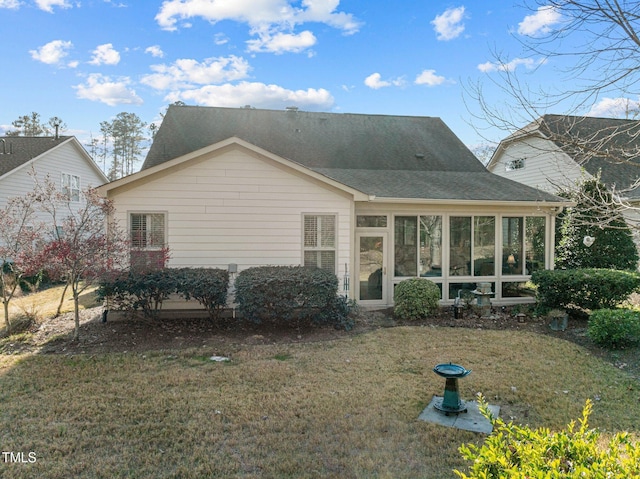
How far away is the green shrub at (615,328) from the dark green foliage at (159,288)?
22.9ft

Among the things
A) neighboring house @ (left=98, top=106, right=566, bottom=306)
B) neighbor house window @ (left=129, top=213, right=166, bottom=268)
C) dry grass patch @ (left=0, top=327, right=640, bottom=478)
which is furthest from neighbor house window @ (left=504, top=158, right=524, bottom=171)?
neighbor house window @ (left=129, top=213, right=166, bottom=268)

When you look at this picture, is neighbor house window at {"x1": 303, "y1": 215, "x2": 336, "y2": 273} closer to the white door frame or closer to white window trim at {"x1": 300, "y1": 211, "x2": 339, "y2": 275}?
white window trim at {"x1": 300, "y1": 211, "x2": 339, "y2": 275}

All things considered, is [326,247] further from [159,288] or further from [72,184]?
[72,184]

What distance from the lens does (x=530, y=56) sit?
442 centimetres

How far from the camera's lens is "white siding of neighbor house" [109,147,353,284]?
8.55 meters

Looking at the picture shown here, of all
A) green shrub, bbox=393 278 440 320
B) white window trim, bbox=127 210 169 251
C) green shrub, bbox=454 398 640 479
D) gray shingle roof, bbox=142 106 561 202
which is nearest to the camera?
green shrub, bbox=454 398 640 479

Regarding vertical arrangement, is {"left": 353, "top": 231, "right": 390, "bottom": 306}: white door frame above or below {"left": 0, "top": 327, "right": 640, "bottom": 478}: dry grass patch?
above

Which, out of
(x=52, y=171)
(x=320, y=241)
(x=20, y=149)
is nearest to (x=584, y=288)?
(x=320, y=241)

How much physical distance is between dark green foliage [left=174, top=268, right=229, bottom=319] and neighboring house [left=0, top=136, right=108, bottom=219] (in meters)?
8.90

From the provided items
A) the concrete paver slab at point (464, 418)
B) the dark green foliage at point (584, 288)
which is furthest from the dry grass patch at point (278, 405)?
the dark green foliage at point (584, 288)

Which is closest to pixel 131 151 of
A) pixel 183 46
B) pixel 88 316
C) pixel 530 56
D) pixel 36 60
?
pixel 36 60

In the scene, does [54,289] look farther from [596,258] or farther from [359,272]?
[596,258]

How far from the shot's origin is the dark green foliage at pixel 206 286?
300 inches

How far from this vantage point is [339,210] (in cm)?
914
